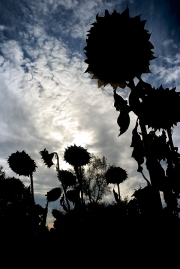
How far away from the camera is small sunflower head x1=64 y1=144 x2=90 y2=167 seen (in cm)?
582

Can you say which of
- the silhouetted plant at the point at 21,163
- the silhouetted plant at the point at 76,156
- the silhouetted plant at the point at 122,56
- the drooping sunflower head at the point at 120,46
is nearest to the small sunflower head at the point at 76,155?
the silhouetted plant at the point at 76,156

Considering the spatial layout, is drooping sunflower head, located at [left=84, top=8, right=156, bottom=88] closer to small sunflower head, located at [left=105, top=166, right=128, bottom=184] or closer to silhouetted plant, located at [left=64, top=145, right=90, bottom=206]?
silhouetted plant, located at [left=64, top=145, right=90, bottom=206]

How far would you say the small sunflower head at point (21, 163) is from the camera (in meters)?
6.24

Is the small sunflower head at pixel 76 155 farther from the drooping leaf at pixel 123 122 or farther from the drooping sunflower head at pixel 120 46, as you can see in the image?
the drooping leaf at pixel 123 122

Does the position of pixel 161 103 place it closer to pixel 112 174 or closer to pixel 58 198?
pixel 58 198

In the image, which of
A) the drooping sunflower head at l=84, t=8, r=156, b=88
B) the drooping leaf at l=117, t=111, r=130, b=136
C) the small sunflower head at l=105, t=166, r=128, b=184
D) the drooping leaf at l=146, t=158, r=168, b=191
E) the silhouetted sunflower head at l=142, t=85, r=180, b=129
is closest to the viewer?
the drooping leaf at l=146, t=158, r=168, b=191

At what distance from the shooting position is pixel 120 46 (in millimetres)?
1901

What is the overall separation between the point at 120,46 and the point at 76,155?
4396 mm

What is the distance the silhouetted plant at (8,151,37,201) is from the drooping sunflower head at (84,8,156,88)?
529 cm

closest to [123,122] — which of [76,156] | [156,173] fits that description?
[156,173]

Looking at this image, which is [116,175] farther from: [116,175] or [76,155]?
[76,155]

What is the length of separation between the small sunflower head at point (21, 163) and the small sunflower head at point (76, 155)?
154 cm

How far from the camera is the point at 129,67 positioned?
5.91ft

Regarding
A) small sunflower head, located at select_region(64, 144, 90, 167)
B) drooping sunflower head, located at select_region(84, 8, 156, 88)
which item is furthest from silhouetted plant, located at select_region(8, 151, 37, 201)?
drooping sunflower head, located at select_region(84, 8, 156, 88)
